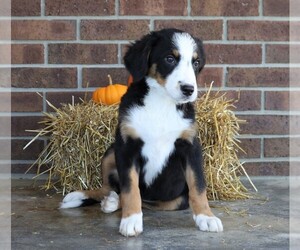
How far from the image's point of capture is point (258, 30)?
494cm

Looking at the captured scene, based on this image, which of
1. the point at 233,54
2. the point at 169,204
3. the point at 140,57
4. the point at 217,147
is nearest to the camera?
the point at 140,57

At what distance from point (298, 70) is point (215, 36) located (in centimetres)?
73

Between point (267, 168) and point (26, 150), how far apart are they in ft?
6.35

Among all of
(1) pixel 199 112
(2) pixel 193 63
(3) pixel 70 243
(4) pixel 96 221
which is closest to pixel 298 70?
(1) pixel 199 112

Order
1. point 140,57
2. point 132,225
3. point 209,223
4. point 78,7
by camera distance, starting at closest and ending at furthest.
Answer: point 132,225 < point 209,223 < point 140,57 < point 78,7

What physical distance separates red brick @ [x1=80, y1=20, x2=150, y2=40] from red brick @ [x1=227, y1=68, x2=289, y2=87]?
786mm

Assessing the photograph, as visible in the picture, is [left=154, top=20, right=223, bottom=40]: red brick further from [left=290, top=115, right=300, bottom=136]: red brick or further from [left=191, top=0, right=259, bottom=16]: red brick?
[left=290, top=115, right=300, bottom=136]: red brick

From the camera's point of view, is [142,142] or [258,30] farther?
[258,30]

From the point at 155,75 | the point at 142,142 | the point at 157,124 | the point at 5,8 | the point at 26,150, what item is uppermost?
the point at 5,8

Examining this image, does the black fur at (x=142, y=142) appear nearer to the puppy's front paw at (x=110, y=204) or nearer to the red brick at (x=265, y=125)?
the puppy's front paw at (x=110, y=204)

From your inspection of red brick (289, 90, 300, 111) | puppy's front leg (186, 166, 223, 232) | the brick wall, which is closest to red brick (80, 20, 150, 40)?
the brick wall

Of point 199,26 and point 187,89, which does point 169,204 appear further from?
point 199,26

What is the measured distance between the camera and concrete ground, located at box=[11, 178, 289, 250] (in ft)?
10.3

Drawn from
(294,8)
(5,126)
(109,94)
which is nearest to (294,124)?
(294,8)
